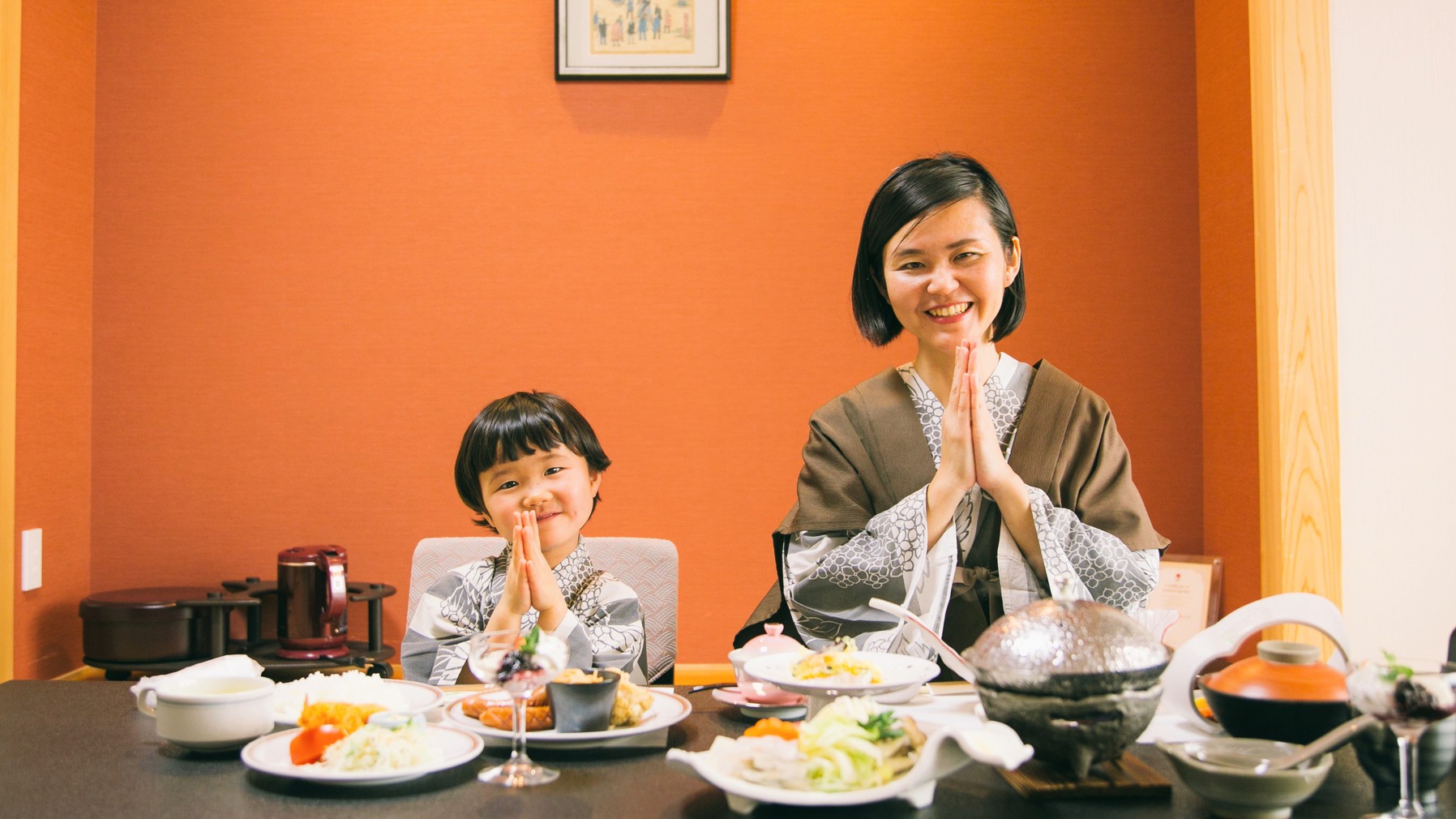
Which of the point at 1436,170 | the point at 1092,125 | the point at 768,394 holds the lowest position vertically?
the point at 768,394

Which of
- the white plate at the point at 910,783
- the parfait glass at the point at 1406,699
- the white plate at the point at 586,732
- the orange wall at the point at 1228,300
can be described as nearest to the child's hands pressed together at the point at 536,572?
the white plate at the point at 586,732

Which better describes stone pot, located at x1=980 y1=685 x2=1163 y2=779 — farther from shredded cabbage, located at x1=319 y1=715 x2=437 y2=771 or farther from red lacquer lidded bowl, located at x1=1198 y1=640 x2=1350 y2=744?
shredded cabbage, located at x1=319 y1=715 x2=437 y2=771

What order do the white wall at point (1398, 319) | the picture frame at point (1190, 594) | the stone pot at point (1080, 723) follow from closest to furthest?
the stone pot at point (1080, 723)
the white wall at point (1398, 319)
the picture frame at point (1190, 594)

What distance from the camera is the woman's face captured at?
1715 mm

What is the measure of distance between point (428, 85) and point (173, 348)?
38.1 inches

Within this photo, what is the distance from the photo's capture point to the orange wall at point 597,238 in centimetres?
295

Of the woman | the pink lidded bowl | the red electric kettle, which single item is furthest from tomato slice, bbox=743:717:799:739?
the red electric kettle

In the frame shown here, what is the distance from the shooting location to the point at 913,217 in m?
1.72

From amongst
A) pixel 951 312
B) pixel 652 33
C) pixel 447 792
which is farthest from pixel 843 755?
pixel 652 33

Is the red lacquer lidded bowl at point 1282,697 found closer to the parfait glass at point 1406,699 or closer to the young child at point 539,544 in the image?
the parfait glass at point 1406,699

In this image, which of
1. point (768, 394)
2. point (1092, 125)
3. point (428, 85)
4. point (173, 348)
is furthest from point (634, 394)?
point (1092, 125)

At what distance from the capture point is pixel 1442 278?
8.21 feet

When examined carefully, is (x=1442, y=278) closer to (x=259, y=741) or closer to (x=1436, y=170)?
(x=1436, y=170)

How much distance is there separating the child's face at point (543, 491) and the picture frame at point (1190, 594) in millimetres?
1675
